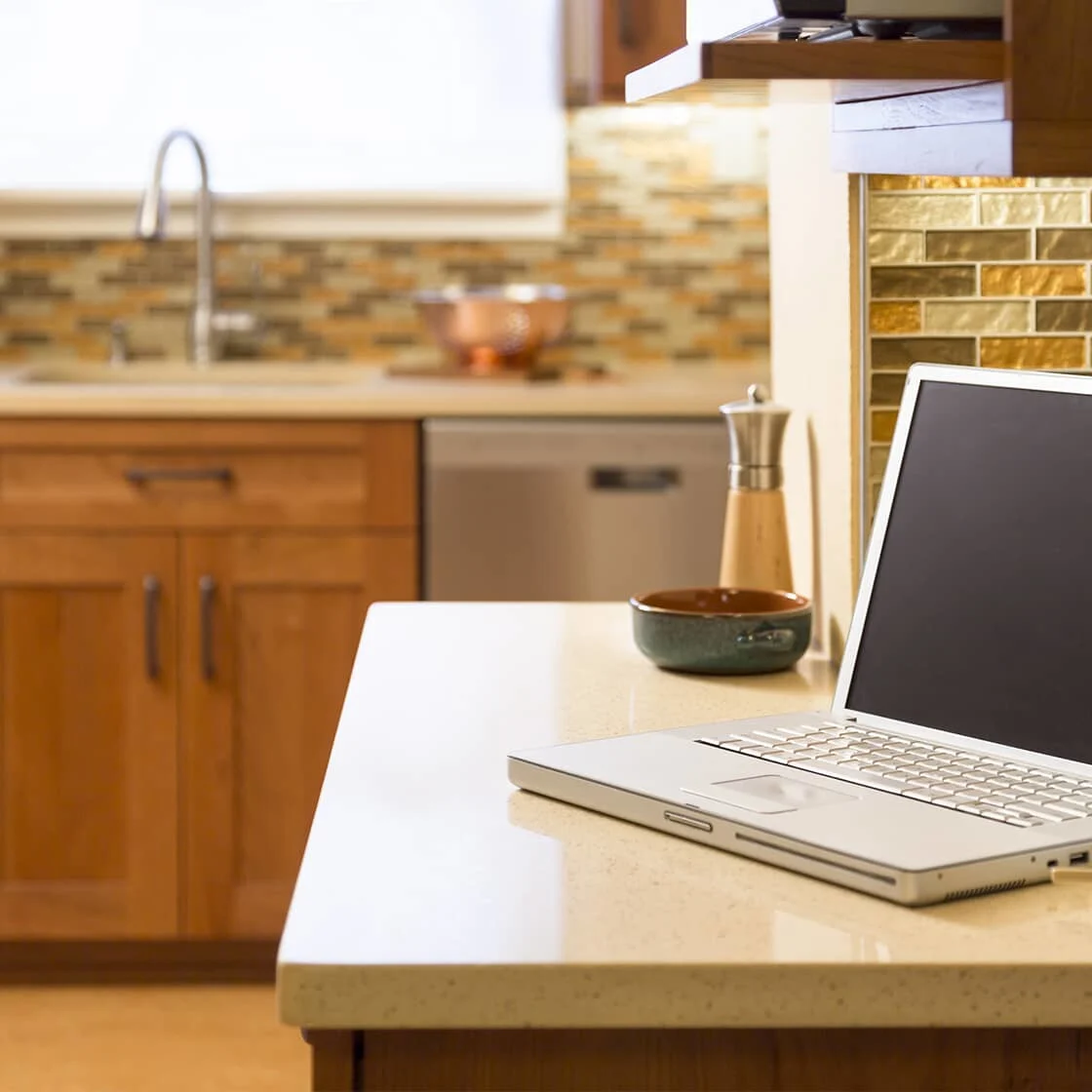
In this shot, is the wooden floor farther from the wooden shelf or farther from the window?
the wooden shelf

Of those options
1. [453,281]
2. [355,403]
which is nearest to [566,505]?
[355,403]

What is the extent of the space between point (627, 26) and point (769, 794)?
8.14ft

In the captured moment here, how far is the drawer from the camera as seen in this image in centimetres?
296

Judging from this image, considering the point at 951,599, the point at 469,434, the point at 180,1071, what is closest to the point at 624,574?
the point at 469,434

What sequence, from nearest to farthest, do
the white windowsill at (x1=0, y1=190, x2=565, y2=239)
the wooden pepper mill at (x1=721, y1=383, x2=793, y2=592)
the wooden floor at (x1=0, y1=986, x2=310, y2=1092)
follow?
the wooden pepper mill at (x1=721, y1=383, x2=793, y2=592) < the wooden floor at (x1=0, y1=986, x2=310, y2=1092) < the white windowsill at (x1=0, y1=190, x2=565, y2=239)

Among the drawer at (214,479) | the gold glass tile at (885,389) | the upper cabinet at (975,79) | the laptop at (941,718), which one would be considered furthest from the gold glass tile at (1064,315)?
the drawer at (214,479)

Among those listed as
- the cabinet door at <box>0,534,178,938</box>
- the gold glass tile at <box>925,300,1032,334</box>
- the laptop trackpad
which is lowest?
the cabinet door at <box>0,534,178,938</box>

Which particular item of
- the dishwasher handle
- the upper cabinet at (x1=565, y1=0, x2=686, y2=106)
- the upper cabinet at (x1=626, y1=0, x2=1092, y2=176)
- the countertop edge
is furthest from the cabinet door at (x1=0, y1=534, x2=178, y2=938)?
the countertop edge

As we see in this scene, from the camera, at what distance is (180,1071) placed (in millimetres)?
2732

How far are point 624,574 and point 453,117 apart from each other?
1.12m

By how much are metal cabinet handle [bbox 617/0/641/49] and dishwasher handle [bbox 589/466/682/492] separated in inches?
31.8

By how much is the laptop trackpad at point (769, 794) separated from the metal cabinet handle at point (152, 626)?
6.94 ft

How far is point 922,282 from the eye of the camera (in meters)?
1.35

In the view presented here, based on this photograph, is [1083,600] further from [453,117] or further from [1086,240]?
[453,117]
